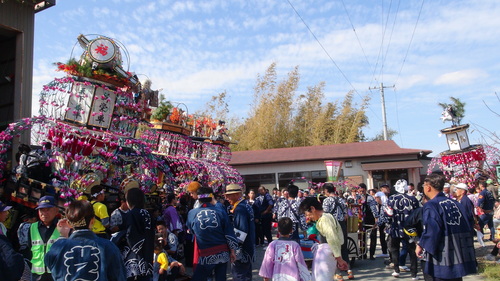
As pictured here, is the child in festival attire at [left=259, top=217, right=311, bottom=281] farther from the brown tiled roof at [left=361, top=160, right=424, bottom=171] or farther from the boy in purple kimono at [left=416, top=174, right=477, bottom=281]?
the brown tiled roof at [left=361, top=160, right=424, bottom=171]

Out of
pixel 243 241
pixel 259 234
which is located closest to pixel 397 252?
pixel 243 241

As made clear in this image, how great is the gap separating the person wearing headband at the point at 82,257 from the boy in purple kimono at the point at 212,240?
1971mm

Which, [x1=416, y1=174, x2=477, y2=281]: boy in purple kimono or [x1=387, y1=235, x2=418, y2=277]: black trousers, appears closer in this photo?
[x1=416, y1=174, x2=477, y2=281]: boy in purple kimono

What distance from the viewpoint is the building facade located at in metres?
21.2

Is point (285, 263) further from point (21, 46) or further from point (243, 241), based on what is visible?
point (21, 46)

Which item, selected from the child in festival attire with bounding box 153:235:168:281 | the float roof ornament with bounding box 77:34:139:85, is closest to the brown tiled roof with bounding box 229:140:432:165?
the float roof ornament with bounding box 77:34:139:85

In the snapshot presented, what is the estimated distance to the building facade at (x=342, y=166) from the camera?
2117 cm

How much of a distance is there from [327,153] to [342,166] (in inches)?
59.2

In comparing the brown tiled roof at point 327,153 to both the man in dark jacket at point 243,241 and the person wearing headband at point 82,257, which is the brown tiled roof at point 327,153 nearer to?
the man in dark jacket at point 243,241

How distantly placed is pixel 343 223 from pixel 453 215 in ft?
9.88

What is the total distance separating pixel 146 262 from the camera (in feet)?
15.4

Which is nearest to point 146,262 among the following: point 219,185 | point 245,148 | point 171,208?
point 171,208

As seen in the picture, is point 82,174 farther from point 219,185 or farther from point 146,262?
point 219,185

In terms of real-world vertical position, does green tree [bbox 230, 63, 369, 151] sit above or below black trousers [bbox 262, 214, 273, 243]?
above
